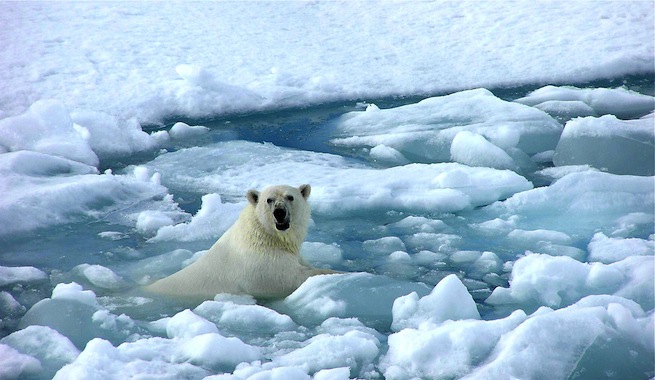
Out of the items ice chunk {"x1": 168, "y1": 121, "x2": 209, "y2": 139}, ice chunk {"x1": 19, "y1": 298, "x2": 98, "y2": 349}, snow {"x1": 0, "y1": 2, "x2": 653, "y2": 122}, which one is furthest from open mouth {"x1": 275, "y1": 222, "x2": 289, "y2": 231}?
snow {"x1": 0, "y1": 2, "x2": 653, "y2": 122}

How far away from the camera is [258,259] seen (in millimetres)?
4566

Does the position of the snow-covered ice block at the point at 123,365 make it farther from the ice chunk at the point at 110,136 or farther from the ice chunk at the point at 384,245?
the ice chunk at the point at 110,136

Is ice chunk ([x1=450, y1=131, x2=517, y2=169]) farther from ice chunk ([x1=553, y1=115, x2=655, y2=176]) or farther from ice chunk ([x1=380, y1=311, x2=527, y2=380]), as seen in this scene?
ice chunk ([x1=380, y1=311, x2=527, y2=380])

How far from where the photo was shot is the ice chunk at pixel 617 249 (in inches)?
178

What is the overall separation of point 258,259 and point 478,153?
2.35 metres

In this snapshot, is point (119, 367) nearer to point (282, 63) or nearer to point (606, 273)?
point (606, 273)

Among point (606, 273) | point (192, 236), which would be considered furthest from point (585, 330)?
point (192, 236)

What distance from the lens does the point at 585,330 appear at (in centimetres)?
321

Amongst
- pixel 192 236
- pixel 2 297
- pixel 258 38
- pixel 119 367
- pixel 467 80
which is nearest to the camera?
pixel 119 367

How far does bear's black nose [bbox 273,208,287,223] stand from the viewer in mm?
4508

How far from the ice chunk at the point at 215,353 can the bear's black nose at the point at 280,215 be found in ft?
3.97

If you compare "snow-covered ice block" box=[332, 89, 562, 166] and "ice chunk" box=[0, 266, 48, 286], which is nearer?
"ice chunk" box=[0, 266, 48, 286]

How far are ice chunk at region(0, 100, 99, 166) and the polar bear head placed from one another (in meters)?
2.38

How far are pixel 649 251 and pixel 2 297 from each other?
334 centimetres
